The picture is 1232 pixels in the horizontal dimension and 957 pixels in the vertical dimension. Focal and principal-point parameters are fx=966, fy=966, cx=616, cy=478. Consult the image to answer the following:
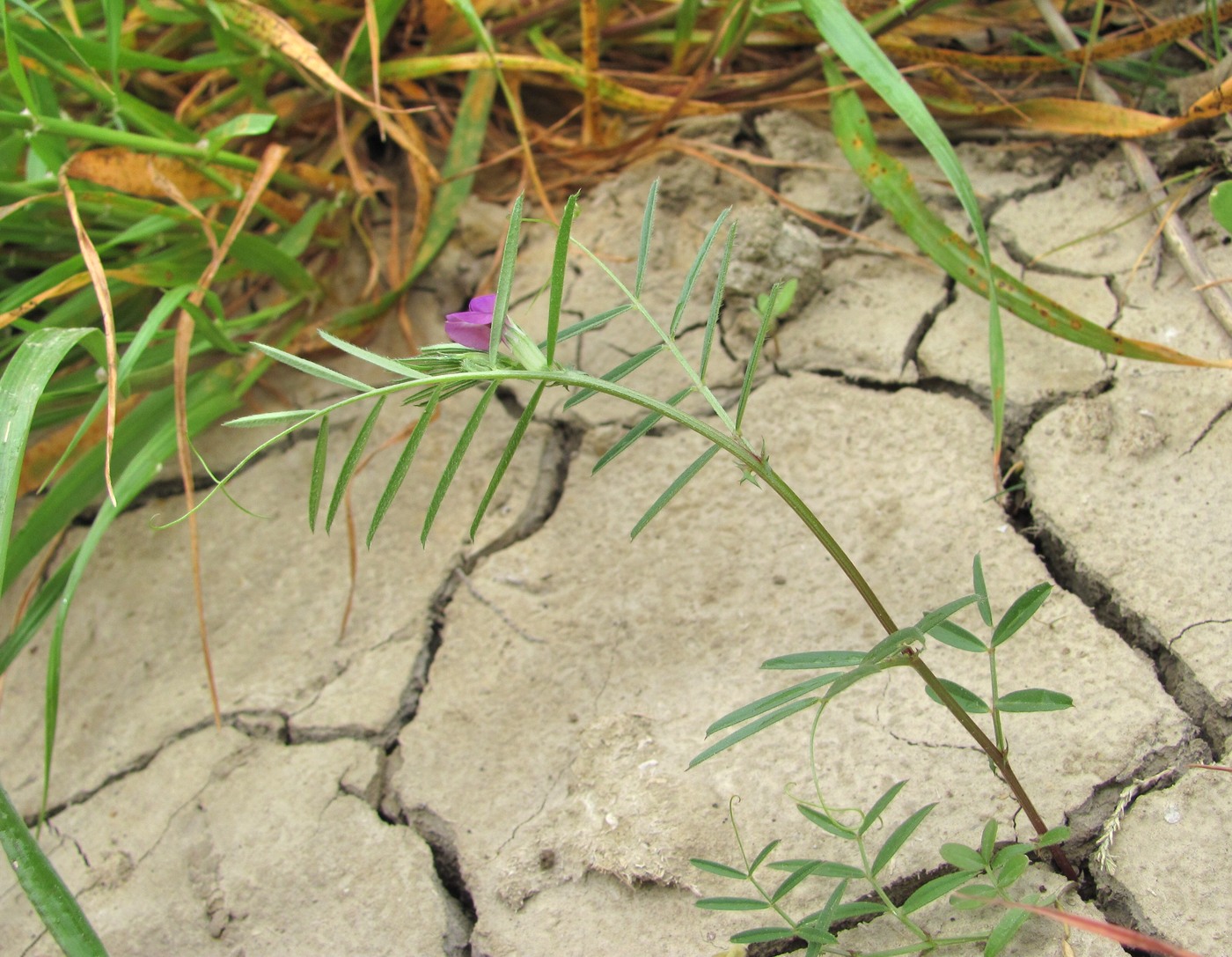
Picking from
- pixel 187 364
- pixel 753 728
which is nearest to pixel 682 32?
pixel 187 364

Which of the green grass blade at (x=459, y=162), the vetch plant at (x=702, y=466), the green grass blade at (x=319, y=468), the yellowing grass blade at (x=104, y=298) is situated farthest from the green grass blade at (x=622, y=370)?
the green grass blade at (x=459, y=162)

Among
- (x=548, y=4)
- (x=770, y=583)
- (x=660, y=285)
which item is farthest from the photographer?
(x=548, y=4)

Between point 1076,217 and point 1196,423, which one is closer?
point 1196,423

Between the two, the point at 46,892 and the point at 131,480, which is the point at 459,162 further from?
the point at 46,892

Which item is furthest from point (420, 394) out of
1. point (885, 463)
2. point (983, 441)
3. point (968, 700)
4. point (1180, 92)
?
point (1180, 92)

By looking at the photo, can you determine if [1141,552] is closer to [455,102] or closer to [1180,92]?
[1180,92]

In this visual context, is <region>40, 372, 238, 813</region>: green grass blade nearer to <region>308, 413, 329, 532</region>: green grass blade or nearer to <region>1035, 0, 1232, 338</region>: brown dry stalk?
<region>308, 413, 329, 532</region>: green grass blade
